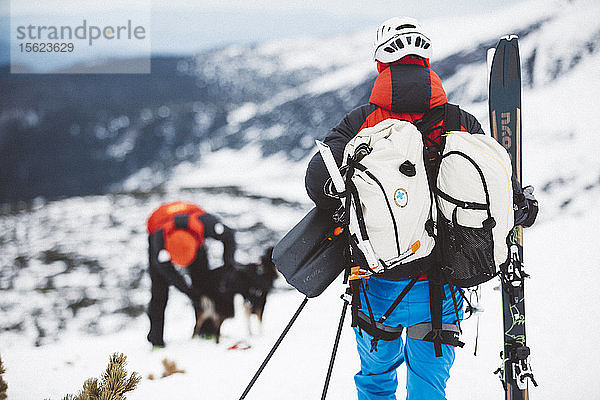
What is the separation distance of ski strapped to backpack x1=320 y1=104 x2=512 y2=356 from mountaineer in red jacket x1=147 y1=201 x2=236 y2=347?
1.94 metres

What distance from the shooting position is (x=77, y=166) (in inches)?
388

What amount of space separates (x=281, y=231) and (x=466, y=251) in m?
6.52

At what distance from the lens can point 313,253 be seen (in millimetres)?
1189

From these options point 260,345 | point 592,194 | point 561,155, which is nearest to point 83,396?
point 260,345

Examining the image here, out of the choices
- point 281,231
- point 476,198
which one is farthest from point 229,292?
point 281,231

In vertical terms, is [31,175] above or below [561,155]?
above

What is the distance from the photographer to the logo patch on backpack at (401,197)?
94 cm

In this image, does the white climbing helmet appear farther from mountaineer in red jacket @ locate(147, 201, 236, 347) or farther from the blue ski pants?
mountaineer in red jacket @ locate(147, 201, 236, 347)

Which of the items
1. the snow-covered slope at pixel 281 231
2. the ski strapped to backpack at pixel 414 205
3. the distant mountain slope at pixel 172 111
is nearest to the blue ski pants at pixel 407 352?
the ski strapped to backpack at pixel 414 205

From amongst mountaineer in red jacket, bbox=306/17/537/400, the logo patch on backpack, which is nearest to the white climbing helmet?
mountaineer in red jacket, bbox=306/17/537/400

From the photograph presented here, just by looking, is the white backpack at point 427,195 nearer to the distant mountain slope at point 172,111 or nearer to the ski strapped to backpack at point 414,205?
the ski strapped to backpack at point 414,205

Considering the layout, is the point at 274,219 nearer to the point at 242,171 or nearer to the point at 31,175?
the point at 242,171

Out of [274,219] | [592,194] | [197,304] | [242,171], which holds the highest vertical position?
[242,171]

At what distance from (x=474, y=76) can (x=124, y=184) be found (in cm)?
756
